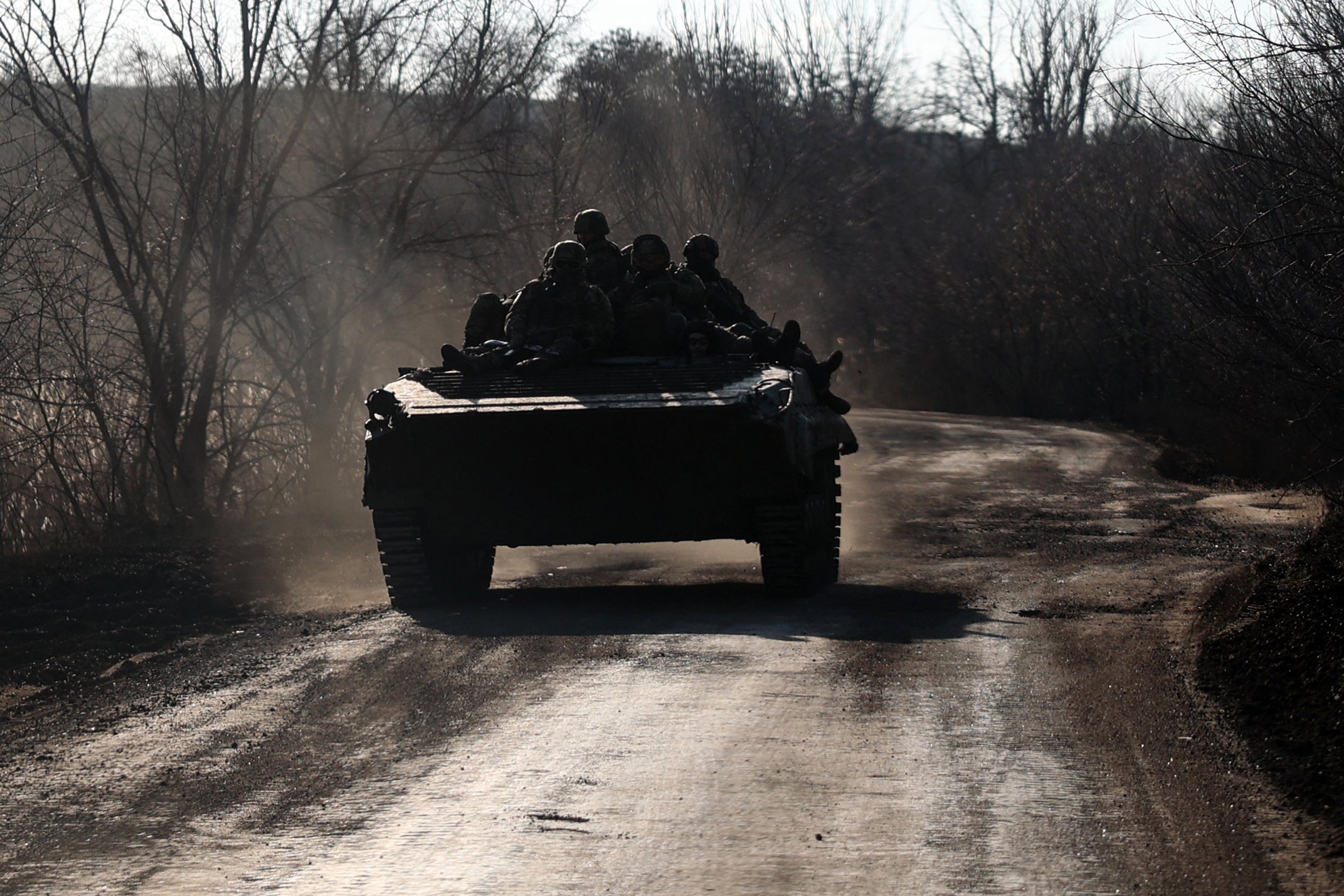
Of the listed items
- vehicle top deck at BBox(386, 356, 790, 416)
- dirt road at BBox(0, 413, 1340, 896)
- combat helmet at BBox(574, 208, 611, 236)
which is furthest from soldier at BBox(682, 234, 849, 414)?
dirt road at BBox(0, 413, 1340, 896)

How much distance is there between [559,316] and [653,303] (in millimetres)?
751

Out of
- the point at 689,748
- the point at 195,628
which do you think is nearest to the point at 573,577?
the point at 195,628

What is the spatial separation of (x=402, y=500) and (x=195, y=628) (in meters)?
1.55

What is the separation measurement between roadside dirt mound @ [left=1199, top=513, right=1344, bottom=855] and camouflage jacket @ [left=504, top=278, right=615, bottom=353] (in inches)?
183

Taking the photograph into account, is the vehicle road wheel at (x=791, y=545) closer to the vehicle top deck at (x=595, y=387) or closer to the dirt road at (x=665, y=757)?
the dirt road at (x=665, y=757)

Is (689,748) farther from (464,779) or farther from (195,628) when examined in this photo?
(195,628)

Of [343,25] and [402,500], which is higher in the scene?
[343,25]

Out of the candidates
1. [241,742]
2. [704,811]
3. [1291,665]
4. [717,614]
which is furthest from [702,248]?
[704,811]

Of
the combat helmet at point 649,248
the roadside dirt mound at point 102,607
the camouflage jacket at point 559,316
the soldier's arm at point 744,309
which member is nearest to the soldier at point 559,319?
the camouflage jacket at point 559,316

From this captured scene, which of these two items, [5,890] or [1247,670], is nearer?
[5,890]

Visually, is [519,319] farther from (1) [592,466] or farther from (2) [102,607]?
(2) [102,607]

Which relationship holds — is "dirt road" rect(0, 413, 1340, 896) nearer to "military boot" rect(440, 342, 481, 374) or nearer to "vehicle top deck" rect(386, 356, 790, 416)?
"vehicle top deck" rect(386, 356, 790, 416)

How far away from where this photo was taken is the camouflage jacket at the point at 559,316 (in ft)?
39.2

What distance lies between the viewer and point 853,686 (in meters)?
7.51
